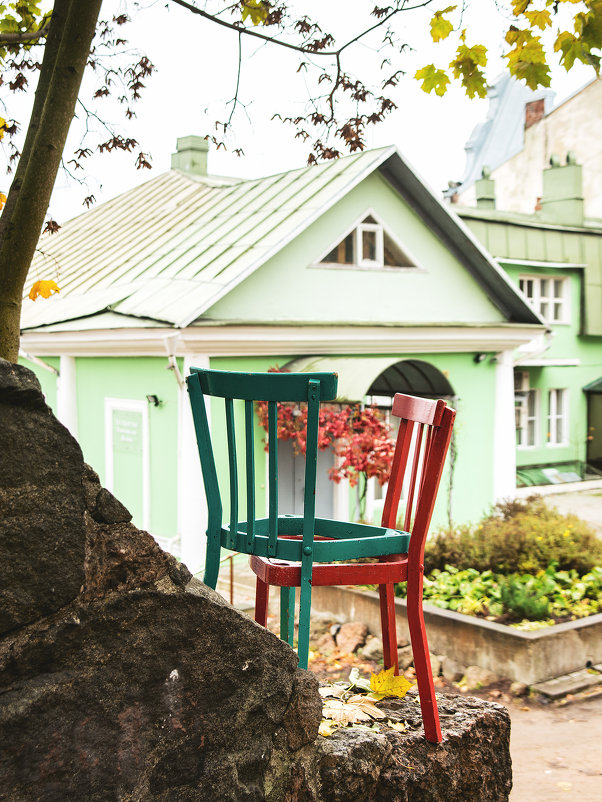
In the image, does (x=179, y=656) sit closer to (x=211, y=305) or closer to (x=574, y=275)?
(x=211, y=305)

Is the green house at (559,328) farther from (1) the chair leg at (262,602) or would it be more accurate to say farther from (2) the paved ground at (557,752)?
(1) the chair leg at (262,602)

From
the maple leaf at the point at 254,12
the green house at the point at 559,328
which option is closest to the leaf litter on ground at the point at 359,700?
the maple leaf at the point at 254,12

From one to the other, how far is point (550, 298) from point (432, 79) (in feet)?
52.4

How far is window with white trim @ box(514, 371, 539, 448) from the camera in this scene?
19.5 m

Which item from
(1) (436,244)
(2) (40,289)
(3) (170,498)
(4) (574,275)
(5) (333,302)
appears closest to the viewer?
(2) (40,289)

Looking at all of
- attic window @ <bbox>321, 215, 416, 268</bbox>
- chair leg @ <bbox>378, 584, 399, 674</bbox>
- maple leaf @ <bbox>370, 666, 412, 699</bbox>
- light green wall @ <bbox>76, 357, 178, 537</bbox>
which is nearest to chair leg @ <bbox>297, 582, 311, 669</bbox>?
maple leaf @ <bbox>370, 666, 412, 699</bbox>

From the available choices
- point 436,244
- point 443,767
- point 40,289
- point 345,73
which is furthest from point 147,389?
point 443,767

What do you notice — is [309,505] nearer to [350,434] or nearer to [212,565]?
[212,565]

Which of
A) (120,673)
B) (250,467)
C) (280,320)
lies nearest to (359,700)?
(250,467)

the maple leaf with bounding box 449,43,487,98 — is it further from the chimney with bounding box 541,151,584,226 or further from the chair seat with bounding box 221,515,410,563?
the chimney with bounding box 541,151,584,226

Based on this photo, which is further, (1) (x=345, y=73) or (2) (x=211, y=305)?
(2) (x=211, y=305)

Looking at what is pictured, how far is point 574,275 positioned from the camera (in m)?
20.2

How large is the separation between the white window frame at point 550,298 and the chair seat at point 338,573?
17418mm

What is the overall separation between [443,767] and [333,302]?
30.6 feet
